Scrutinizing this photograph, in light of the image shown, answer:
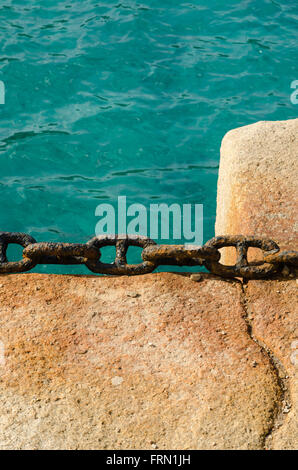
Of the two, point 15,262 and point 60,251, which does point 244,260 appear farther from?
point 15,262

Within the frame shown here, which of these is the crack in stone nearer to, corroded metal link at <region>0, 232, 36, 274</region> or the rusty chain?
the rusty chain

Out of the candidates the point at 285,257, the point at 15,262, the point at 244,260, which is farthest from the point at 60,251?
the point at 285,257

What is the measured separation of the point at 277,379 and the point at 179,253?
27.0 inches

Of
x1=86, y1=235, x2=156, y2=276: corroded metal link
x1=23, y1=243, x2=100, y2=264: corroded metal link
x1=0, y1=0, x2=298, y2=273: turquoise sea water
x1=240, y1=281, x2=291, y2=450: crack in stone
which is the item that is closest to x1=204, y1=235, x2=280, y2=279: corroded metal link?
x1=240, y1=281, x2=291, y2=450: crack in stone

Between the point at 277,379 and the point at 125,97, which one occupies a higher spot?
the point at 277,379

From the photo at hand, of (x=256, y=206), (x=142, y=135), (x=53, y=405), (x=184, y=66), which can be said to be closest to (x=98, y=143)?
(x=142, y=135)

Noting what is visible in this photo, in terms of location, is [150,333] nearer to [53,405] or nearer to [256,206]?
[53,405]

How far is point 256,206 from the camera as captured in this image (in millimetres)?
2885

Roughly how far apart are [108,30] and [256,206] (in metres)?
4.98

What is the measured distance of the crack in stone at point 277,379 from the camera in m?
1.90

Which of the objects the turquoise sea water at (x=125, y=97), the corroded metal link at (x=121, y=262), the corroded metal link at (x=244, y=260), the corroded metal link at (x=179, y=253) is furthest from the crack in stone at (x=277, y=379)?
the turquoise sea water at (x=125, y=97)

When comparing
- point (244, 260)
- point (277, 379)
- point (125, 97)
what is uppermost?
point (244, 260)

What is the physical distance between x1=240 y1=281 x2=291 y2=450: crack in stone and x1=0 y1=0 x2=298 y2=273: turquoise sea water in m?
2.34

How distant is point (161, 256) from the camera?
8.29 ft
